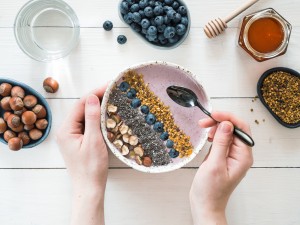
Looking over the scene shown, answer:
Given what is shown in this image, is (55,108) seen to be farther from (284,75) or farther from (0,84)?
(284,75)

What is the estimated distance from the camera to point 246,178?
1.02m

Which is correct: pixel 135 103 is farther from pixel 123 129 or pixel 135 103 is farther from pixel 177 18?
pixel 177 18

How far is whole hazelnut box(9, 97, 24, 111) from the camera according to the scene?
0.93 m

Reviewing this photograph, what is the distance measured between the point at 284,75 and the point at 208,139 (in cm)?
22

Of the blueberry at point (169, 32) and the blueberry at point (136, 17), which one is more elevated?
the blueberry at point (136, 17)

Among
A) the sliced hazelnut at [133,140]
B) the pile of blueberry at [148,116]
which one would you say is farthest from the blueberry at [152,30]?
the sliced hazelnut at [133,140]

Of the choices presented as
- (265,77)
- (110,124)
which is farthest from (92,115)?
(265,77)

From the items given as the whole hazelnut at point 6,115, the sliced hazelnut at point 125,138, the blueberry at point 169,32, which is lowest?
the sliced hazelnut at point 125,138

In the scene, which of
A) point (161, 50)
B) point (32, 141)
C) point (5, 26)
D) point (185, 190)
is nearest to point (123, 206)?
point (185, 190)

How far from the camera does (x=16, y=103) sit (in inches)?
36.4

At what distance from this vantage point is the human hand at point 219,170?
85cm

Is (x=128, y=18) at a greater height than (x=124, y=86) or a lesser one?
greater

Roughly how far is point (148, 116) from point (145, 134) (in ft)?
0.13

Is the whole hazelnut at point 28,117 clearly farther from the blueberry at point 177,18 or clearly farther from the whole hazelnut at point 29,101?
the blueberry at point 177,18
